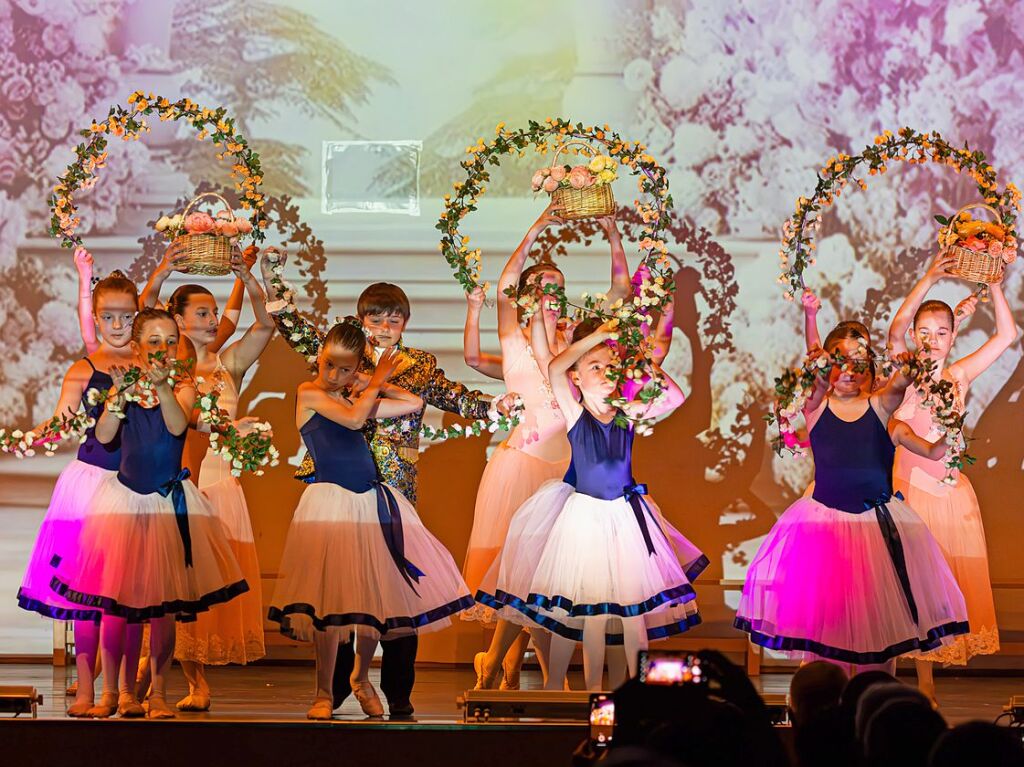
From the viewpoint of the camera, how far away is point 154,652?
5254 millimetres

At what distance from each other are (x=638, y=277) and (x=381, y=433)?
1283mm

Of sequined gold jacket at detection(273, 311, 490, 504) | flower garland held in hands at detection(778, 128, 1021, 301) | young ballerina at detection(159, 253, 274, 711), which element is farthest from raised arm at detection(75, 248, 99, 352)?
flower garland held in hands at detection(778, 128, 1021, 301)

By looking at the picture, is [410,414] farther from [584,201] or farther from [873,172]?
[873,172]

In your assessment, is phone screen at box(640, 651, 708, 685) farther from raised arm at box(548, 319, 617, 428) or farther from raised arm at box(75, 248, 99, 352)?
raised arm at box(75, 248, 99, 352)

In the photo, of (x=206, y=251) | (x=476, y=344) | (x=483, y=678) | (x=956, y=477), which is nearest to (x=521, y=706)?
(x=483, y=678)

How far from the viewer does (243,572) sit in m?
6.08

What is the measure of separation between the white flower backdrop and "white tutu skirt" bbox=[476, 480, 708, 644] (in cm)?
205

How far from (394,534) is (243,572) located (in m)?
0.93

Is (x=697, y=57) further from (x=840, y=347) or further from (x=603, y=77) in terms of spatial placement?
(x=840, y=347)

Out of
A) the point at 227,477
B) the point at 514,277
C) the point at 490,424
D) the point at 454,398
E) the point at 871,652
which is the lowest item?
the point at 871,652

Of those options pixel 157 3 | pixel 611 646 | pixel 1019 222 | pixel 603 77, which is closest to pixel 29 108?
pixel 157 3

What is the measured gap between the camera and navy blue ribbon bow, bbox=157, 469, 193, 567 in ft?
17.4

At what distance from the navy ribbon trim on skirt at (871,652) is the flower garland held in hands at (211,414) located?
190 centimetres

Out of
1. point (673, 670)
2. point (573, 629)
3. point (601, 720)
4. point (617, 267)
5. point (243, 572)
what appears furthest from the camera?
point (617, 267)
